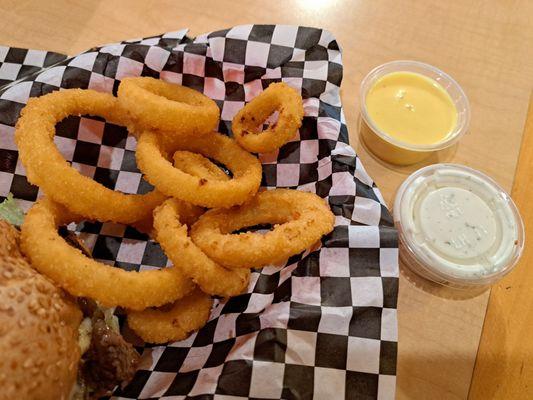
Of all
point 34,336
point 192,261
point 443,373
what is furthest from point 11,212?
point 443,373

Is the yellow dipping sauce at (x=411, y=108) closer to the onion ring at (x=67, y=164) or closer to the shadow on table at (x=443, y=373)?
the shadow on table at (x=443, y=373)

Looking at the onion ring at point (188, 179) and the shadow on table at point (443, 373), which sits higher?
the onion ring at point (188, 179)

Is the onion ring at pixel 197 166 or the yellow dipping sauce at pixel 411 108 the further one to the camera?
the yellow dipping sauce at pixel 411 108

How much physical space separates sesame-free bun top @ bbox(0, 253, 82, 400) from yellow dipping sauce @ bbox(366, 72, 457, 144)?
133cm

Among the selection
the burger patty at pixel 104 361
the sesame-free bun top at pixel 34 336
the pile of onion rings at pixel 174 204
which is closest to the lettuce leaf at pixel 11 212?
the pile of onion rings at pixel 174 204

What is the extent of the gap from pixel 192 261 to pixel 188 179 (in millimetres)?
266

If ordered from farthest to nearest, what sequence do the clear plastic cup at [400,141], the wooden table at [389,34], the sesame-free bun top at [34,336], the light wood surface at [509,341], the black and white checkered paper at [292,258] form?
the wooden table at [389,34]
the clear plastic cup at [400,141]
the light wood surface at [509,341]
the black and white checkered paper at [292,258]
the sesame-free bun top at [34,336]

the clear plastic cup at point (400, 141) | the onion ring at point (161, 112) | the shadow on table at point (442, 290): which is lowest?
the shadow on table at point (442, 290)

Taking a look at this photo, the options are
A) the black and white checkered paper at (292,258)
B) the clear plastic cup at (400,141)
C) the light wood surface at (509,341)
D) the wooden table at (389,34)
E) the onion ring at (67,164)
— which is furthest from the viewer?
the wooden table at (389,34)

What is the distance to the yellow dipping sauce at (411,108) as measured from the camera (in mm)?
1962

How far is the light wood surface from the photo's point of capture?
1.64 meters

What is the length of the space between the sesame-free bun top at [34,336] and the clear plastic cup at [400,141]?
1.27m

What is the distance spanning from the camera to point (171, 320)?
159cm

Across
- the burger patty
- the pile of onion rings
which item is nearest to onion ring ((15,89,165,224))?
the pile of onion rings
